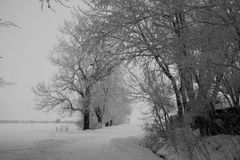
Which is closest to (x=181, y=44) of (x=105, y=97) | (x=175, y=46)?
(x=175, y=46)

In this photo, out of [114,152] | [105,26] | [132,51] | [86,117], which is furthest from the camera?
[86,117]

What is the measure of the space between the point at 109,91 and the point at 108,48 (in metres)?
20.5

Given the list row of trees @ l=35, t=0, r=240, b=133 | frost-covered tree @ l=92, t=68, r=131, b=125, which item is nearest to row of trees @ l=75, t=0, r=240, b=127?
row of trees @ l=35, t=0, r=240, b=133

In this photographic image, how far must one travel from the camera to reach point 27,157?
7.25 meters

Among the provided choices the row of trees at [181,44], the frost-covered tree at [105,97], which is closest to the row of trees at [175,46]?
the row of trees at [181,44]

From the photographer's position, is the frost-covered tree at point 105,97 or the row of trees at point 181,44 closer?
the row of trees at point 181,44

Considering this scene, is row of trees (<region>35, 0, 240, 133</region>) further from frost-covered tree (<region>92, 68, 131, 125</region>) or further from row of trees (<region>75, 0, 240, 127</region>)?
frost-covered tree (<region>92, 68, 131, 125</region>)

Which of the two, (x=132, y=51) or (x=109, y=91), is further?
(x=109, y=91)

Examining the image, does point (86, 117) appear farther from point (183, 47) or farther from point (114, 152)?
point (183, 47)

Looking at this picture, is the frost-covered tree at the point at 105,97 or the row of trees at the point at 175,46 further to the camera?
the frost-covered tree at the point at 105,97

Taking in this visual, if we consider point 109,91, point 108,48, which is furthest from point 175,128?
point 109,91

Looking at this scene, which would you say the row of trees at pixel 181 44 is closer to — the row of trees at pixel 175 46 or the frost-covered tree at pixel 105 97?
the row of trees at pixel 175 46

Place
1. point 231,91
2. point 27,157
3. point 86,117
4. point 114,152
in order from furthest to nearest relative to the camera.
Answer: point 86,117 → point 114,152 → point 27,157 → point 231,91

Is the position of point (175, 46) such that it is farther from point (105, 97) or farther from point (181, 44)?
point (105, 97)
